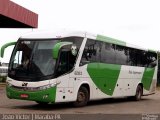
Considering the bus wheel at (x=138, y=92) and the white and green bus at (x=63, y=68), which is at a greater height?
the white and green bus at (x=63, y=68)

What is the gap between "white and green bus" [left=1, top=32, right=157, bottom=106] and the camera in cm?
1739

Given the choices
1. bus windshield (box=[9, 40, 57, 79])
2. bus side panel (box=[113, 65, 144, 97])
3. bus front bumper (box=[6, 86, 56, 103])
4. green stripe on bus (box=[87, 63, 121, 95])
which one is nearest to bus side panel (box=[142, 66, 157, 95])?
bus side panel (box=[113, 65, 144, 97])

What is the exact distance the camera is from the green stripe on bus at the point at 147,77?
27.1m

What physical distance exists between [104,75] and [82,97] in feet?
7.57

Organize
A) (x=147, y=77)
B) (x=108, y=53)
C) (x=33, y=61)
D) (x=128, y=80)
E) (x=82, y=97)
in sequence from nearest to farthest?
1. (x=33, y=61)
2. (x=82, y=97)
3. (x=108, y=53)
4. (x=128, y=80)
5. (x=147, y=77)

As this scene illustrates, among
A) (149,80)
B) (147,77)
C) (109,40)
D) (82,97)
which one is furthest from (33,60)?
(149,80)

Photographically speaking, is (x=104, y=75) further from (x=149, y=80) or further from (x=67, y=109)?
(x=149, y=80)

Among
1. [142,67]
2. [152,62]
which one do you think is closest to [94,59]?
[142,67]

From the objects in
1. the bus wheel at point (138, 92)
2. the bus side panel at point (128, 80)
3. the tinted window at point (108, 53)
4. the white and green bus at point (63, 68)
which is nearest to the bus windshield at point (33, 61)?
the white and green bus at point (63, 68)

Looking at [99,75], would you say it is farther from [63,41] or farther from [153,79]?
[153,79]

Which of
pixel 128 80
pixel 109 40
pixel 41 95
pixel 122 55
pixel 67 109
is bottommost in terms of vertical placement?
pixel 67 109

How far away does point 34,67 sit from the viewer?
17.5 metres

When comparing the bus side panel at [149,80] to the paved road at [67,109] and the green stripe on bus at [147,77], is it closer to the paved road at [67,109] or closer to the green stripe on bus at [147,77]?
the green stripe on bus at [147,77]

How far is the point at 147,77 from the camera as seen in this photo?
2750 cm
